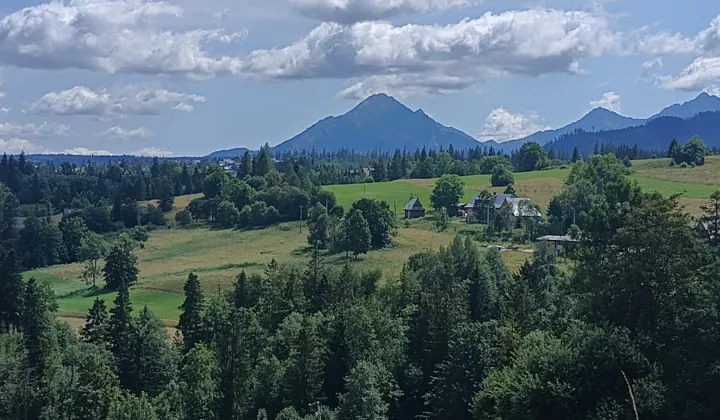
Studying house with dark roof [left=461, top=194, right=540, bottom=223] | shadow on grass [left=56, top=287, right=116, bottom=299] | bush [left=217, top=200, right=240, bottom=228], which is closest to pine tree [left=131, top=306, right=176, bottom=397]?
shadow on grass [left=56, top=287, right=116, bottom=299]

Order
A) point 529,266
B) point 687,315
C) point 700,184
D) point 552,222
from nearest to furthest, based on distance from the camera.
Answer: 1. point 687,315
2. point 529,266
3. point 552,222
4. point 700,184

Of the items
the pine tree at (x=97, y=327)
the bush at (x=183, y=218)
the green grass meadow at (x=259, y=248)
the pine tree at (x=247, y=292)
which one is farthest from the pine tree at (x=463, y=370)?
the bush at (x=183, y=218)

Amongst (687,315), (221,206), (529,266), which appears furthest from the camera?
(221,206)

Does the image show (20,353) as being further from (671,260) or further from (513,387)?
(671,260)

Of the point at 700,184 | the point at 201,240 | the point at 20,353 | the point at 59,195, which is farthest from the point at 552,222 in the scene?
the point at 59,195

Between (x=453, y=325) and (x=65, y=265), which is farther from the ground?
(x=453, y=325)

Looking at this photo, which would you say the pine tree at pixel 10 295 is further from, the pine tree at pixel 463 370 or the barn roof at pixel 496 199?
the barn roof at pixel 496 199

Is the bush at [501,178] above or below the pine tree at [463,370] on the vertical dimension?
above
